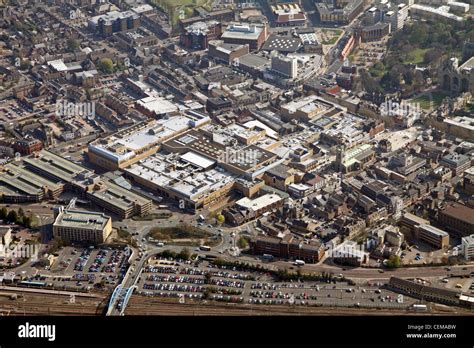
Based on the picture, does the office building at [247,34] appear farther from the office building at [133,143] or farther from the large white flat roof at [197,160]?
the large white flat roof at [197,160]

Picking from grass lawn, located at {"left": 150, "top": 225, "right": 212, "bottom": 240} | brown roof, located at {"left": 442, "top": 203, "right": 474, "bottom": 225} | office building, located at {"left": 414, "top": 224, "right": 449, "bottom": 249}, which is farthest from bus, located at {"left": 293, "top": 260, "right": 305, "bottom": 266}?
brown roof, located at {"left": 442, "top": 203, "right": 474, "bottom": 225}

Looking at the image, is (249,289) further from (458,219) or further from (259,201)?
(458,219)

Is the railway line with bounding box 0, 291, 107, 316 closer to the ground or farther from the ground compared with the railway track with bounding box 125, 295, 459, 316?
closer to the ground

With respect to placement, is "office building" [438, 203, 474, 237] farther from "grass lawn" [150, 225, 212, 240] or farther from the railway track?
"grass lawn" [150, 225, 212, 240]

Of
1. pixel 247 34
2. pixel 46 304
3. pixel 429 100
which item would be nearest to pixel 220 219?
pixel 46 304
